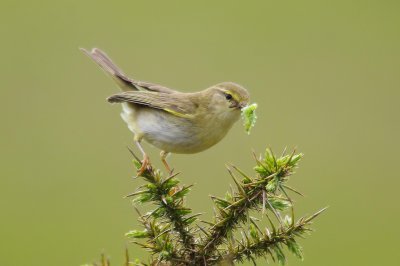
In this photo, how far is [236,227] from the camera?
117 inches

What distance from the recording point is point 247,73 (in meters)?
13.4

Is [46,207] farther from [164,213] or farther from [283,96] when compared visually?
[164,213]

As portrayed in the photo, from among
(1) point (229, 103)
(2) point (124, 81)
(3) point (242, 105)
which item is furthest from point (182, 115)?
(2) point (124, 81)

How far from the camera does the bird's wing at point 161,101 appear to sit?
5.79 metres

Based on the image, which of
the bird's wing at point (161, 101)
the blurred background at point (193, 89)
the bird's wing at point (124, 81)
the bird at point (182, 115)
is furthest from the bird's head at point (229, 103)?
the blurred background at point (193, 89)

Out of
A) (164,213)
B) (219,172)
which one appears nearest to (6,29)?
(219,172)

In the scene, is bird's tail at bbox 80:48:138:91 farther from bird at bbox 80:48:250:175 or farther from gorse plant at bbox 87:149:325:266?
gorse plant at bbox 87:149:325:266

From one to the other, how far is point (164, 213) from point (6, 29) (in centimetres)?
1309

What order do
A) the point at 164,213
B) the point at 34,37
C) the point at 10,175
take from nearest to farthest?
the point at 164,213, the point at 10,175, the point at 34,37

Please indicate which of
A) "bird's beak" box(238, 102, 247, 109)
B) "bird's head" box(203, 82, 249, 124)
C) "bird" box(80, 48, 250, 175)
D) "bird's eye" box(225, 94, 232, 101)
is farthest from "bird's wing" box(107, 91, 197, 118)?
"bird's beak" box(238, 102, 247, 109)

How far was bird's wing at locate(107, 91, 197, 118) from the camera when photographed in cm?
579

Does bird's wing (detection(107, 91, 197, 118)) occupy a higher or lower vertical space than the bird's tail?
lower

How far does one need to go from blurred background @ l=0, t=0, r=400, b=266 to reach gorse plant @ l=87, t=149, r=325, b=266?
16.8 ft

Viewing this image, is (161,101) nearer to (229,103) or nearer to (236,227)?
(229,103)
